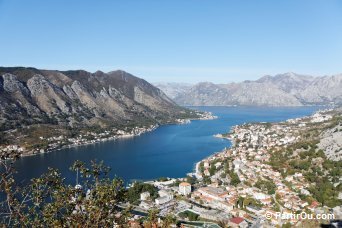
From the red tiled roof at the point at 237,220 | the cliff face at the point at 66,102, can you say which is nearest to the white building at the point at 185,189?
the red tiled roof at the point at 237,220

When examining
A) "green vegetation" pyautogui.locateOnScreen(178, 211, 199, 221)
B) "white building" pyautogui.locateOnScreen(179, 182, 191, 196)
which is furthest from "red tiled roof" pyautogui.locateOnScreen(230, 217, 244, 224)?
"white building" pyautogui.locateOnScreen(179, 182, 191, 196)

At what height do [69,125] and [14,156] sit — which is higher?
[14,156]

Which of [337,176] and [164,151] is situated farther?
[164,151]

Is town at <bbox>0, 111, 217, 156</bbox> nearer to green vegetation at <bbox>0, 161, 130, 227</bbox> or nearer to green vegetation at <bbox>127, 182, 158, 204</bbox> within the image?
green vegetation at <bbox>127, 182, 158, 204</bbox>

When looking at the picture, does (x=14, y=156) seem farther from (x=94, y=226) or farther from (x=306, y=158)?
(x=306, y=158)

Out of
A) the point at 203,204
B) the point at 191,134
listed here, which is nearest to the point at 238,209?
the point at 203,204

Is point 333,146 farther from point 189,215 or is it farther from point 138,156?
point 138,156

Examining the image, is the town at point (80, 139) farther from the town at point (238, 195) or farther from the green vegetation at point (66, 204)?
the green vegetation at point (66, 204)
